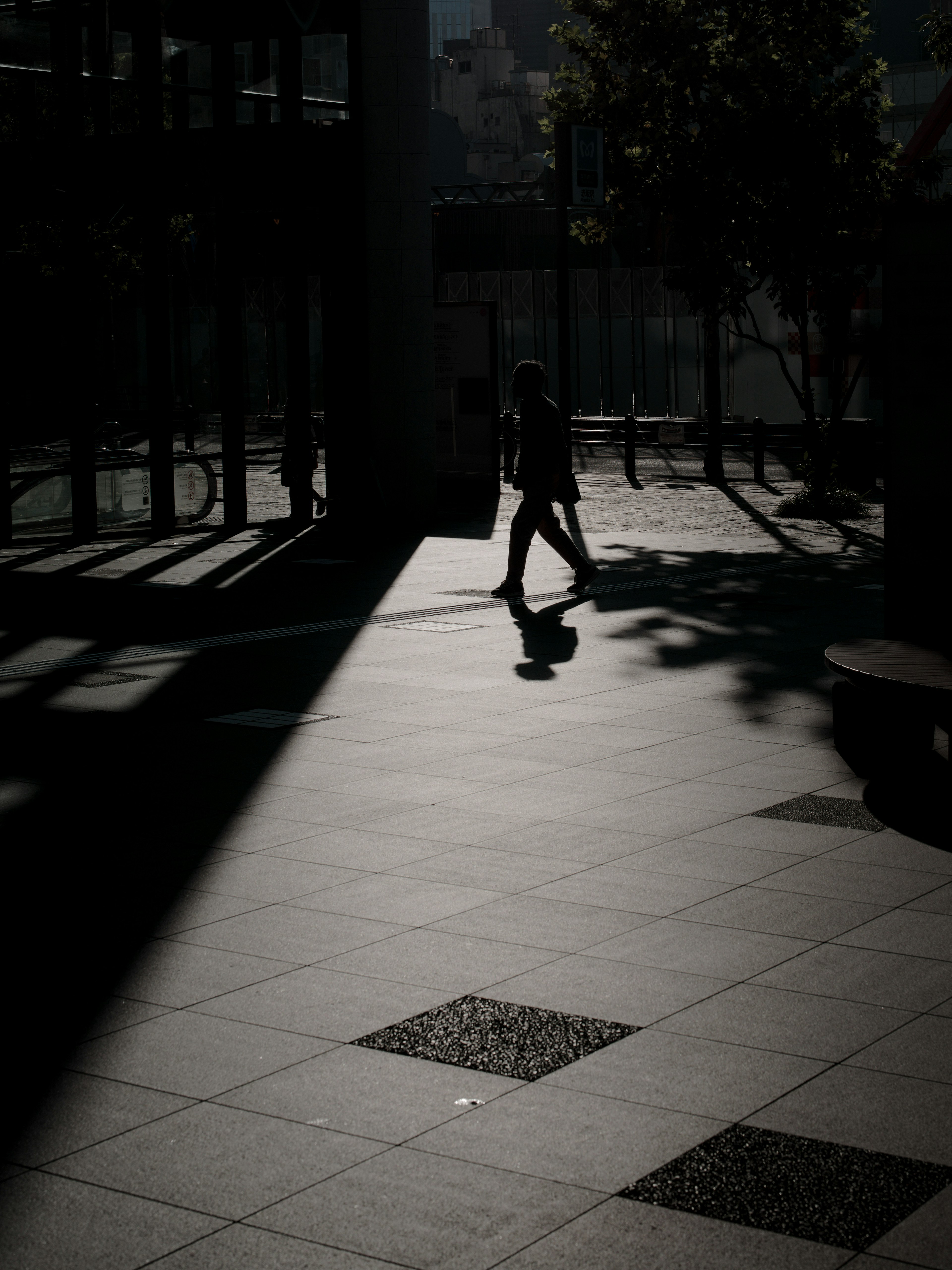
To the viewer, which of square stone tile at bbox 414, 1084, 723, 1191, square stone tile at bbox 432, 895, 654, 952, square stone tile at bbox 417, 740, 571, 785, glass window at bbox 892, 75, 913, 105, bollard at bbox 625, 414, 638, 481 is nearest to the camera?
square stone tile at bbox 414, 1084, 723, 1191

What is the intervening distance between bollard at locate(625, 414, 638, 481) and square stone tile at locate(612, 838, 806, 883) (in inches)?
Result: 750

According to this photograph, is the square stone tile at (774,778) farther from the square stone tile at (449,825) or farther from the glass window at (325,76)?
the glass window at (325,76)

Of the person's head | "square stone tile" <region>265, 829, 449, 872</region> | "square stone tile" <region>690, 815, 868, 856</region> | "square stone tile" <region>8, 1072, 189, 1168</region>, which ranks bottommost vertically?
"square stone tile" <region>8, 1072, 189, 1168</region>

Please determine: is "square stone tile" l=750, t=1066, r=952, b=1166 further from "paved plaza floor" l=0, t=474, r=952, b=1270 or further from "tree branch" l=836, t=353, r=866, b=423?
"tree branch" l=836, t=353, r=866, b=423

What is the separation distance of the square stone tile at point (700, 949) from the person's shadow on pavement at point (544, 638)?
179 inches

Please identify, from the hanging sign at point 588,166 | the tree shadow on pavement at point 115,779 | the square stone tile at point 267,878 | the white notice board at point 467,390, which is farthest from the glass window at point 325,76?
the square stone tile at point 267,878

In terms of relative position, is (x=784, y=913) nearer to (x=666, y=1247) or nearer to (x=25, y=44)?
(x=666, y=1247)

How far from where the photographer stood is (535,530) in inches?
512

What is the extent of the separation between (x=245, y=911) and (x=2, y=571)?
1046 centimetres

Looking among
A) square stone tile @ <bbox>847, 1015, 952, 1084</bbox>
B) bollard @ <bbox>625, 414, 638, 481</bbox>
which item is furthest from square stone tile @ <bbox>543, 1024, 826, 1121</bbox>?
bollard @ <bbox>625, 414, 638, 481</bbox>

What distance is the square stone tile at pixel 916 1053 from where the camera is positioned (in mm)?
3947

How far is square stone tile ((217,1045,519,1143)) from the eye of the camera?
3719 mm

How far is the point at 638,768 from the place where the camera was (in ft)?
24.1

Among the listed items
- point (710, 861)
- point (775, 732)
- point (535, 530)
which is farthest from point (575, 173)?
point (710, 861)
